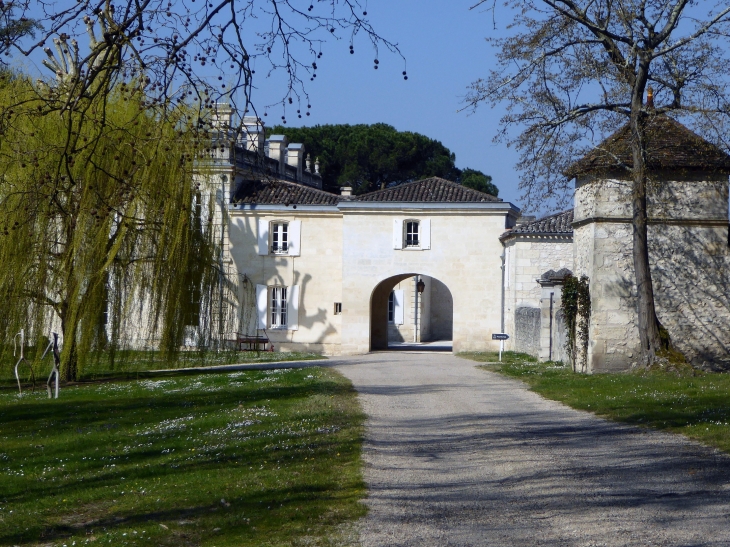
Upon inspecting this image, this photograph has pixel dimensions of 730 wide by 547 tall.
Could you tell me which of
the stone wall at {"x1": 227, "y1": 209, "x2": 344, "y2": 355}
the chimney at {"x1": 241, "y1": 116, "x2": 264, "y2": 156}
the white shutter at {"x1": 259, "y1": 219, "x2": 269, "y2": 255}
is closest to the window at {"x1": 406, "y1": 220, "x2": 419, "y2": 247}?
the stone wall at {"x1": 227, "y1": 209, "x2": 344, "y2": 355}

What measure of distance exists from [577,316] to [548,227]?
10378 millimetres

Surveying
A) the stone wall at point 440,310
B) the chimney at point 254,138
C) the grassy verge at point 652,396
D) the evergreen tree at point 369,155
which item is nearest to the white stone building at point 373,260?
the grassy verge at point 652,396

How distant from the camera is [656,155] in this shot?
58.5 feet

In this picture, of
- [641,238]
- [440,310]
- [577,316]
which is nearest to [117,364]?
[577,316]

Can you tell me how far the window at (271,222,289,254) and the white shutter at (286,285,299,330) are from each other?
1470mm

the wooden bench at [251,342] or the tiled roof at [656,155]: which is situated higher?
the tiled roof at [656,155]

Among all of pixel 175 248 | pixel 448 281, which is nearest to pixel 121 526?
pixel 175 248

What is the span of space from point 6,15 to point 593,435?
707 centimetres

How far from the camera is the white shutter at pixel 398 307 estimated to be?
4391 cm

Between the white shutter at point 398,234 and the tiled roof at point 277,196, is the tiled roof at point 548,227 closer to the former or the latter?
the white shutter at point 398,234

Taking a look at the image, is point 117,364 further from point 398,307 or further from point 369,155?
point 369,155

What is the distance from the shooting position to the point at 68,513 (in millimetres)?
6656

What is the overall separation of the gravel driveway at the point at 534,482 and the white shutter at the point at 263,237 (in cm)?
2082

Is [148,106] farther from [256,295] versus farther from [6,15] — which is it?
[256,295]
